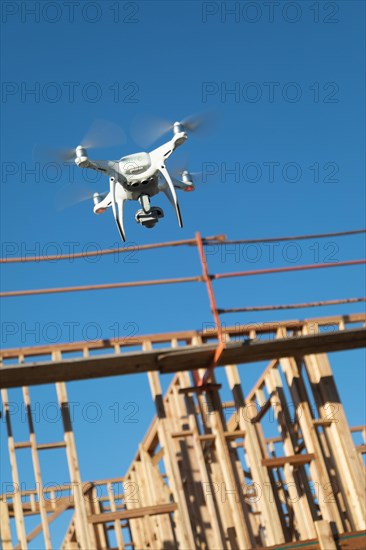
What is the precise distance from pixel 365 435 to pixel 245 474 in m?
3.39

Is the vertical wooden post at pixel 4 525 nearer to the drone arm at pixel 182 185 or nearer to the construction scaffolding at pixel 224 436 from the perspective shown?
the construction scaffolding at pixel 224 436

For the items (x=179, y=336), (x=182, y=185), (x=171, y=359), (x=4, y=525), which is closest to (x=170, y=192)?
(x=182, y=185)

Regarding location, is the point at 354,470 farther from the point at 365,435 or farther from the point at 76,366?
the point at 365,435

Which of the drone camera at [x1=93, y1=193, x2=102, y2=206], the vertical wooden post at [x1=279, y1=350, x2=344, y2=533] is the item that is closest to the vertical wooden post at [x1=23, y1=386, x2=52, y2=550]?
the vertical wooden post at [x1=279, y1=350, x2=344, y2=533]

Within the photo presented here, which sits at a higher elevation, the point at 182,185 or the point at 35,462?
the point at 182,185

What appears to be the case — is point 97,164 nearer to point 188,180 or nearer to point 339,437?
point 188,180

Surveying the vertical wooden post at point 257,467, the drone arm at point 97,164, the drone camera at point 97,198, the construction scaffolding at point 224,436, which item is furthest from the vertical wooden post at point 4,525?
the drone arm at point 97,164

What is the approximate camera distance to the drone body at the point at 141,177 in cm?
990

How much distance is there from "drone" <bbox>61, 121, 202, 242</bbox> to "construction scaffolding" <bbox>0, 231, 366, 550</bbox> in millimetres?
2109

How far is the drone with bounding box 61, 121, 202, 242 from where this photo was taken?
990 cm

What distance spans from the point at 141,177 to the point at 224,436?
192 inches

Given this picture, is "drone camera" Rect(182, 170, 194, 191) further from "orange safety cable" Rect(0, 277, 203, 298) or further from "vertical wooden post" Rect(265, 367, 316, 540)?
"vertical wooden post" Rect(265, 367, 316, 540)

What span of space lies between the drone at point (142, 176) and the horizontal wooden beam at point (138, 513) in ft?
15.1

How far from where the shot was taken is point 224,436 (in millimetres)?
12898
